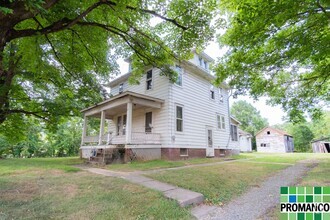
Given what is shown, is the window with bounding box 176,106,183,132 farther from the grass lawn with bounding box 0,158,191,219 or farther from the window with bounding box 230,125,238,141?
the window with bounding box 230,125,238,141

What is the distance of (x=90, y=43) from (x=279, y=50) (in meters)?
7.55

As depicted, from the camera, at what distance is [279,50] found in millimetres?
8086

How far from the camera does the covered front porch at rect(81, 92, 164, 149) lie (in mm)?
11000

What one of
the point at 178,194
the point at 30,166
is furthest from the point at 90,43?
the point at 30,166

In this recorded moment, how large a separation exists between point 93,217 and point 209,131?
13104mm

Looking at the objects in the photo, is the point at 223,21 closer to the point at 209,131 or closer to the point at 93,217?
the point at 93,217

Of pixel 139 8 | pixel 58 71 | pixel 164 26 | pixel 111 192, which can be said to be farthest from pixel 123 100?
pixel 111 192

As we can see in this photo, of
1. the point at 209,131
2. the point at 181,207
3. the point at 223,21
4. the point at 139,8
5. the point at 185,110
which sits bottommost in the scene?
the point at 181,207

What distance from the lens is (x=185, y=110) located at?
43.7ft

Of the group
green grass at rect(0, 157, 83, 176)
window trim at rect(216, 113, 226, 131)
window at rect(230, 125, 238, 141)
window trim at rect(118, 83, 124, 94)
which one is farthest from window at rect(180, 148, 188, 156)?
window at rect(230, 125, 238, 141)

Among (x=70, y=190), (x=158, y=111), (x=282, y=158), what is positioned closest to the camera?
(x=70, y=190)

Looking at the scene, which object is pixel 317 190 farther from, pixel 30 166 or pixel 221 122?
pixel 221 122

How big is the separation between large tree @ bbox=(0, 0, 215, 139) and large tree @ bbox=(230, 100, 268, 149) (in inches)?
1850

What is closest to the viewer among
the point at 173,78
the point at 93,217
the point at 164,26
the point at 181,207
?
the point at 93,217
